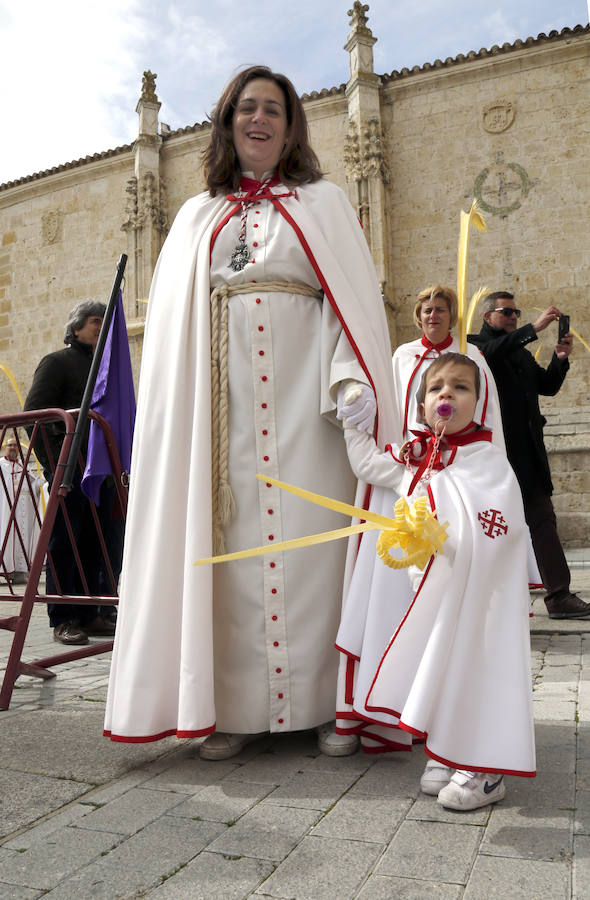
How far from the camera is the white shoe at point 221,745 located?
246 centimetres

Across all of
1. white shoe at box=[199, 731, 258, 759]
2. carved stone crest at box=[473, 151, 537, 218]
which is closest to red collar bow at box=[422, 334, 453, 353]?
white shoe at box=[199, 731, 258, 759]

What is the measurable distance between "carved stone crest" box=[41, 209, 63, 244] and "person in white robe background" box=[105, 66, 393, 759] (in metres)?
19.9

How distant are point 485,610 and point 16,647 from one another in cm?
217

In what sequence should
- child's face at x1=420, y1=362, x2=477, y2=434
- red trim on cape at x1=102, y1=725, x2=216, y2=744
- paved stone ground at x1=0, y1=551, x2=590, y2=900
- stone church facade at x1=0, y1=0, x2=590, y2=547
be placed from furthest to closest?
stone church facade at x1=0, y1=0, x2=590, y2=547
red trim on cape at x1=102, y1=725, x2=216, y2=744
child's face at x1=420, y1=362, x2=477, y2=434
paved stone ground at x1=0, y1=551, x2=590, y2=900

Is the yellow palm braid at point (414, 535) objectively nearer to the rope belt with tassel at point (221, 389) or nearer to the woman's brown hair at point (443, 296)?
the rope belt with tassel at point (221, 389)

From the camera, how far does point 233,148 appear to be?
2.96 metres

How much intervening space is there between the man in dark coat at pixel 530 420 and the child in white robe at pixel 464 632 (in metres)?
3.12

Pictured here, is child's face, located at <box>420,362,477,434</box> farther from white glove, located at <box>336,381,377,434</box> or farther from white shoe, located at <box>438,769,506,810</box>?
white shoe, located at <box>438,769,506,810</box>

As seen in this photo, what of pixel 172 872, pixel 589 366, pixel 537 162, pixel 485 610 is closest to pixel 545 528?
pixel 485 610

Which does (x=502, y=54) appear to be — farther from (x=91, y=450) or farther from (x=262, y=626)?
(x=262, y=626)

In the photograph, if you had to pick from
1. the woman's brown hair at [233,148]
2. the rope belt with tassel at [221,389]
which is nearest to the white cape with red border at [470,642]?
the rope belt with tassel at [221,389]

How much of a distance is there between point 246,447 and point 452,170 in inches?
613

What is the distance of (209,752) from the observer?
246cm

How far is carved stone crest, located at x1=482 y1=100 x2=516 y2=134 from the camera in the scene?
52.8 feet
